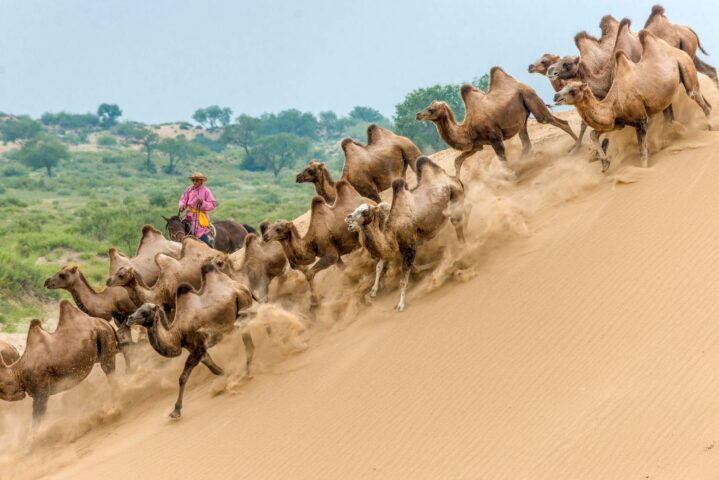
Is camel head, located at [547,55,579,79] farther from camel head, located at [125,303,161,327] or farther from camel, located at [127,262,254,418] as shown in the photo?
camel head, located at [125,303,161,327]

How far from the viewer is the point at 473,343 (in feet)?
30.6

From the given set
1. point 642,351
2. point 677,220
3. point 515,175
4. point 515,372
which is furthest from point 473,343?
point 515,175

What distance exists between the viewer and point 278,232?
11.5 meters

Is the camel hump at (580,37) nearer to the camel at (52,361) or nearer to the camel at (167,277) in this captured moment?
the camel at (167,277)

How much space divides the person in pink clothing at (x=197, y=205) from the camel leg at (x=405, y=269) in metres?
4.65

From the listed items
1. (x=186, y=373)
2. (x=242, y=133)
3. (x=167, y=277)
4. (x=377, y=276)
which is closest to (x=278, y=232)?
(x=377, y=276)

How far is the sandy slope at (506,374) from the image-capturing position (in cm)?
743

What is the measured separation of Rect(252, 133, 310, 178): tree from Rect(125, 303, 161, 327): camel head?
193 ft

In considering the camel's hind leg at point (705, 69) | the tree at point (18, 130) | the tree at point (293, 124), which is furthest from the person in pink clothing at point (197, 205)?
the tree at point (293, 124)

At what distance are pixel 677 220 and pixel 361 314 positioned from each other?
3490 millimetres

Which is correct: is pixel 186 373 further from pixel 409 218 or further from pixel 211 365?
pixel 409 218

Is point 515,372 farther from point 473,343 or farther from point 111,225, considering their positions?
point 111,225

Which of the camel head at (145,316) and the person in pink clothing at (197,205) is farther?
the person in pink clothing at (197,205)

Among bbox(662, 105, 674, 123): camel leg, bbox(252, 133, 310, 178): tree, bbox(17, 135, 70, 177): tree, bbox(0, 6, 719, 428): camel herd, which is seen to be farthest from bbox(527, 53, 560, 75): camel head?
bbox(252, 133, 310, 178): tree
